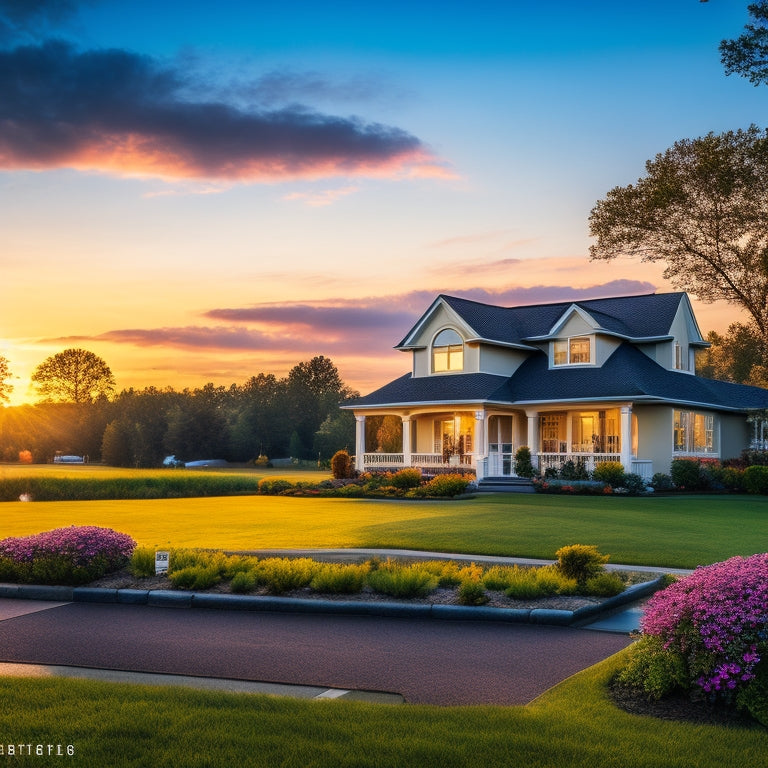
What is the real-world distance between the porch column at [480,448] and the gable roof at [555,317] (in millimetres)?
4160

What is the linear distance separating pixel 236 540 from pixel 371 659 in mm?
10111

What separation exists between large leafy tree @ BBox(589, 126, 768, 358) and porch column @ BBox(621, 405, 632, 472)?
39.9 ft

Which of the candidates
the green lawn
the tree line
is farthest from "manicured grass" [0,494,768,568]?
the tree line

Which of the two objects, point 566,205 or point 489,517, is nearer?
point 489,517

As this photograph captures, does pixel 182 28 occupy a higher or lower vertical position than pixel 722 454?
higher

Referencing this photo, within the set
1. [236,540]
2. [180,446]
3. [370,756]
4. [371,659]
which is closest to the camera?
[370,756]

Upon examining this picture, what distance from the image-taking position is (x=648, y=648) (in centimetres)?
741

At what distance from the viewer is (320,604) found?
36.5ft

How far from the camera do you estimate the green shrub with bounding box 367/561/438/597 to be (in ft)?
37.4

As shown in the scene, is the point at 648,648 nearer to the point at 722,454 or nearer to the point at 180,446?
the point at 722,454

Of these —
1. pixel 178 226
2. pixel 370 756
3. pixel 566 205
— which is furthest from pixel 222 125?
pixel 370 756

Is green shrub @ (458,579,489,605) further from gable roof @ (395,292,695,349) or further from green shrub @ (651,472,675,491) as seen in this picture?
gable roof @ (395,292,695,349)

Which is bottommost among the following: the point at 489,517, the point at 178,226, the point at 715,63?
the point at 489,517

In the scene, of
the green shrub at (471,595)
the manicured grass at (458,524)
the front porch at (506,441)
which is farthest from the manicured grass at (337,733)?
the front porch at (506,441)
